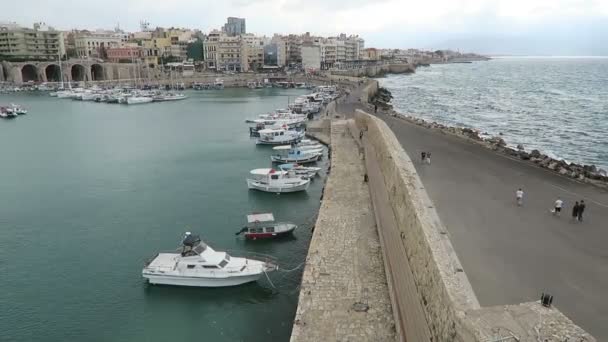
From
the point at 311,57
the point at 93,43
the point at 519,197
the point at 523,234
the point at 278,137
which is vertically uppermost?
the point at 93,43

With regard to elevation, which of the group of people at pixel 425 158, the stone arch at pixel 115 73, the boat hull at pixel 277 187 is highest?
the stone arch at pixel 115 73

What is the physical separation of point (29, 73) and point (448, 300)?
103m

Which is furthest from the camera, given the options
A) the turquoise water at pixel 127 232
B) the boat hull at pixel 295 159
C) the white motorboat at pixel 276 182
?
the boat hull at pixel 295 159

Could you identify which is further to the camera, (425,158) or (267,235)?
(425,158)

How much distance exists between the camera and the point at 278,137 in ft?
108

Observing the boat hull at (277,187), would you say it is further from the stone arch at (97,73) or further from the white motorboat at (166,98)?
the stone arch at (97,73)

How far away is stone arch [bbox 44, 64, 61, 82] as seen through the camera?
87738mm

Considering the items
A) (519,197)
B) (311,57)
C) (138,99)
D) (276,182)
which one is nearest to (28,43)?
(138,99)

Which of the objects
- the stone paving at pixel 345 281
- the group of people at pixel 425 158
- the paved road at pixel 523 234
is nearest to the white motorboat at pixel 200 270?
the stone paving at pixel 345 281

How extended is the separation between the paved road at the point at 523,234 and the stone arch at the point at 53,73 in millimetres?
90030

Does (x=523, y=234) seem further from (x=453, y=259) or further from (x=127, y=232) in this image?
(x=127, y=232)

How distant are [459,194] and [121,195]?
16.1 metres

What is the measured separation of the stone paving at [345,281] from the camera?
31.2ft

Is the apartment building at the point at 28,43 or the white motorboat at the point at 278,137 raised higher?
the apartment building at the point at 28,43
